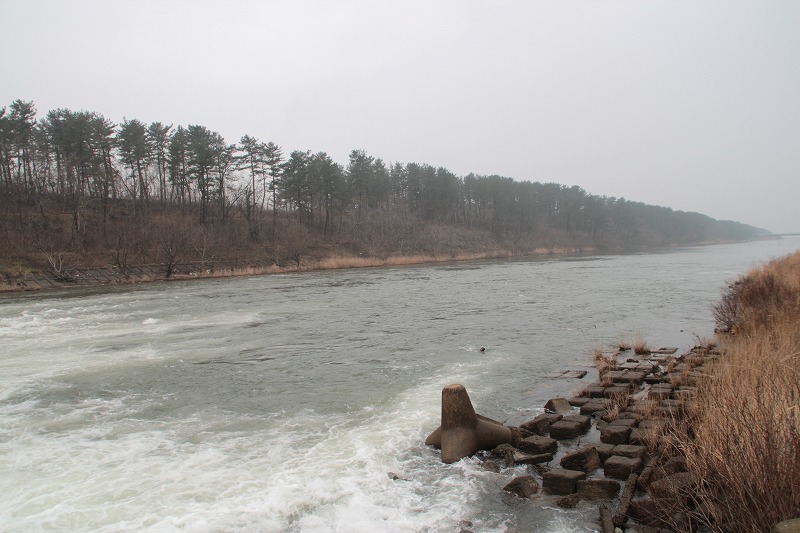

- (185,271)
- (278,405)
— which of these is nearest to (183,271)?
(185,271)

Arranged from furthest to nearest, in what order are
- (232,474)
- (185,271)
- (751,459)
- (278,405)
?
1. (185,271)
2. (278,405)
3. (232,474)
4. (751,459)

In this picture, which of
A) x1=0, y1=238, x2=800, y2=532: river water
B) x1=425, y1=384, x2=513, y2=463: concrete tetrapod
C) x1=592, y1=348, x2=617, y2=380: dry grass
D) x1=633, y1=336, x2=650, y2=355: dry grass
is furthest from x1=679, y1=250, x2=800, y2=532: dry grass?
x1=633, y1=336, x2=650, y2=355: dry grass

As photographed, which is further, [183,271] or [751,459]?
[183,271]

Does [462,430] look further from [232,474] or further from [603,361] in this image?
[603,361]

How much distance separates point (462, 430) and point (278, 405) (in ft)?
15.8

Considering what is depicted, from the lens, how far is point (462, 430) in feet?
28.1

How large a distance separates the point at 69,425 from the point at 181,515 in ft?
17.0

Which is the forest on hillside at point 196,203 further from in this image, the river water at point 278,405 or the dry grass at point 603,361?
the dry grass at point 603,361

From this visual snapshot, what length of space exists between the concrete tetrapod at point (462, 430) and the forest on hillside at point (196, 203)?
46.4 m

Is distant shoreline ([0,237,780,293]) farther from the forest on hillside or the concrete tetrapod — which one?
the concrete tetrapod

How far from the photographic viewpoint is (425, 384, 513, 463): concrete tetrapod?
8.43 m

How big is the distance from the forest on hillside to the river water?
2966 cm

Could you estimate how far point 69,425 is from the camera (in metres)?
10.4

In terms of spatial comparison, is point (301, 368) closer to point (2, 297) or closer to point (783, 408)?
point (783, 408)
